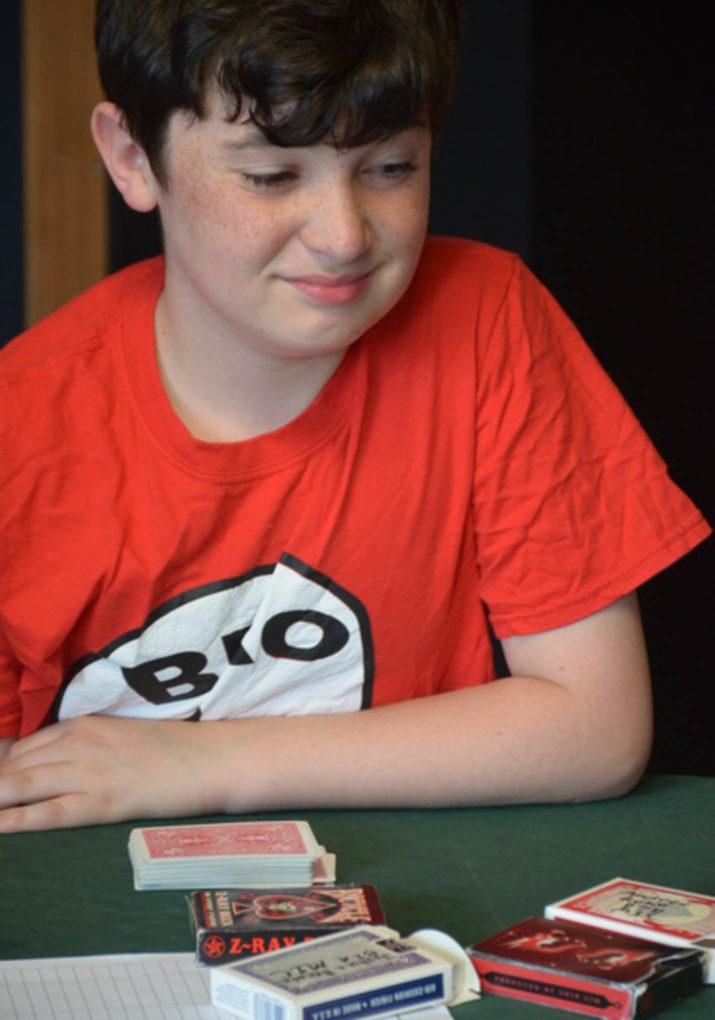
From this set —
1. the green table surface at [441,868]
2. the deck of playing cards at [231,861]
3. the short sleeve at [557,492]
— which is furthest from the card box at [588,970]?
the short sleeve at [557,492]

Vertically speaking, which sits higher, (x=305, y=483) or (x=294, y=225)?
(x=294, y=225)

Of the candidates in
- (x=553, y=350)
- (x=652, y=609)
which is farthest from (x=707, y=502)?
(x=553, y=350)

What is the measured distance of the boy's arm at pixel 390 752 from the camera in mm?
1464

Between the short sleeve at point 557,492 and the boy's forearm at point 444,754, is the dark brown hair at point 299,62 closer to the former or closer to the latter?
the short sleeve at point 557,492

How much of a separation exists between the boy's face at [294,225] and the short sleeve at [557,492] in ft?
0.68

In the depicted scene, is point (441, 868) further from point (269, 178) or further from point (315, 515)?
point (269, 178)

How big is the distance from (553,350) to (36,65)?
2139 mm

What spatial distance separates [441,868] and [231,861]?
182 millimetres

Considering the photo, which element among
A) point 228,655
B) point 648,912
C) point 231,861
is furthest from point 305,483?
point 648,912

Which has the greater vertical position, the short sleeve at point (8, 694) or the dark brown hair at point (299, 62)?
the dark brown hair at point (299, 62)

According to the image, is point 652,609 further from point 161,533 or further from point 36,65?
point 36,65

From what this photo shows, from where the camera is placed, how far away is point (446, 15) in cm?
156

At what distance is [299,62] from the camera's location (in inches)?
56.2

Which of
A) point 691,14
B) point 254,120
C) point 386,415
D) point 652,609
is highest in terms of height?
point 691,14
